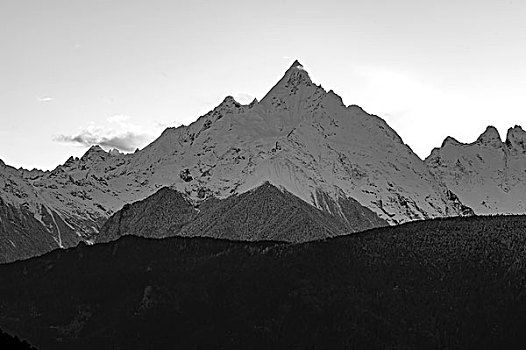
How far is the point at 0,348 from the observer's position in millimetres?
147625
